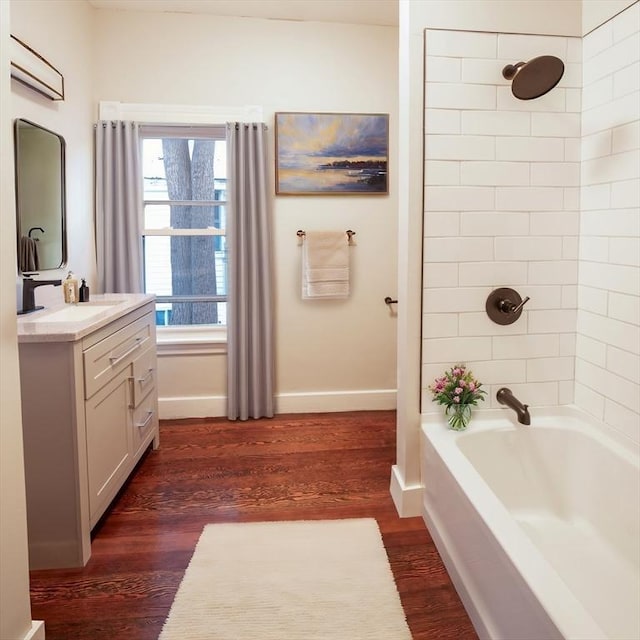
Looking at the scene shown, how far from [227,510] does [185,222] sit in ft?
6.88

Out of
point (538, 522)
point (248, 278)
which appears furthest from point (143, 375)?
point (538, 522)

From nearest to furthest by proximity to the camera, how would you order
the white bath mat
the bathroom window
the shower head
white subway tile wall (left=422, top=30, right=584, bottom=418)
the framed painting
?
the white bath mat → the shower head → white subway tile wall (left=422, top=30, right=584, bottom=418) → the framed painting → the bathroom window

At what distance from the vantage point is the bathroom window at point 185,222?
Result: 3607 mm

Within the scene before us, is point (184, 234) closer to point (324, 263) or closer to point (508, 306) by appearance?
point (324, 263)

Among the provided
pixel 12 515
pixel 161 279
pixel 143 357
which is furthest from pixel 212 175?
pixel 12 515

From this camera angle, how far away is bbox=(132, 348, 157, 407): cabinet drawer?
8.51ft

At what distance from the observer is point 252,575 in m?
1.90

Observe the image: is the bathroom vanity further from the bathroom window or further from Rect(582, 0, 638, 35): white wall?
Rect(582, 0, 638, 35): white wall

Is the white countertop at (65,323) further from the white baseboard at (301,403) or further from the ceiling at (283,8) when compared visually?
the ceiling at (283,8)

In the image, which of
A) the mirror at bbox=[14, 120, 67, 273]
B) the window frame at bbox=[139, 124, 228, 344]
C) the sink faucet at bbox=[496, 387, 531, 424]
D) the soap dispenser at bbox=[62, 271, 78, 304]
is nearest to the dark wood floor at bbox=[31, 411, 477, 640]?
the window frame at bbox=[139, 124, 228, 344]

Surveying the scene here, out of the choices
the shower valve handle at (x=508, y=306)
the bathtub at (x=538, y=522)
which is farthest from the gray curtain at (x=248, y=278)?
the shower valve handle at (x=508, y=306)

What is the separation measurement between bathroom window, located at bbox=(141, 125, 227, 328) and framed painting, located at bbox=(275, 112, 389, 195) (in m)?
0.47

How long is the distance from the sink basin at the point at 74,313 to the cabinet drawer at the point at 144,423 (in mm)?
523

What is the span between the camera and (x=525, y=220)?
2.17 m
